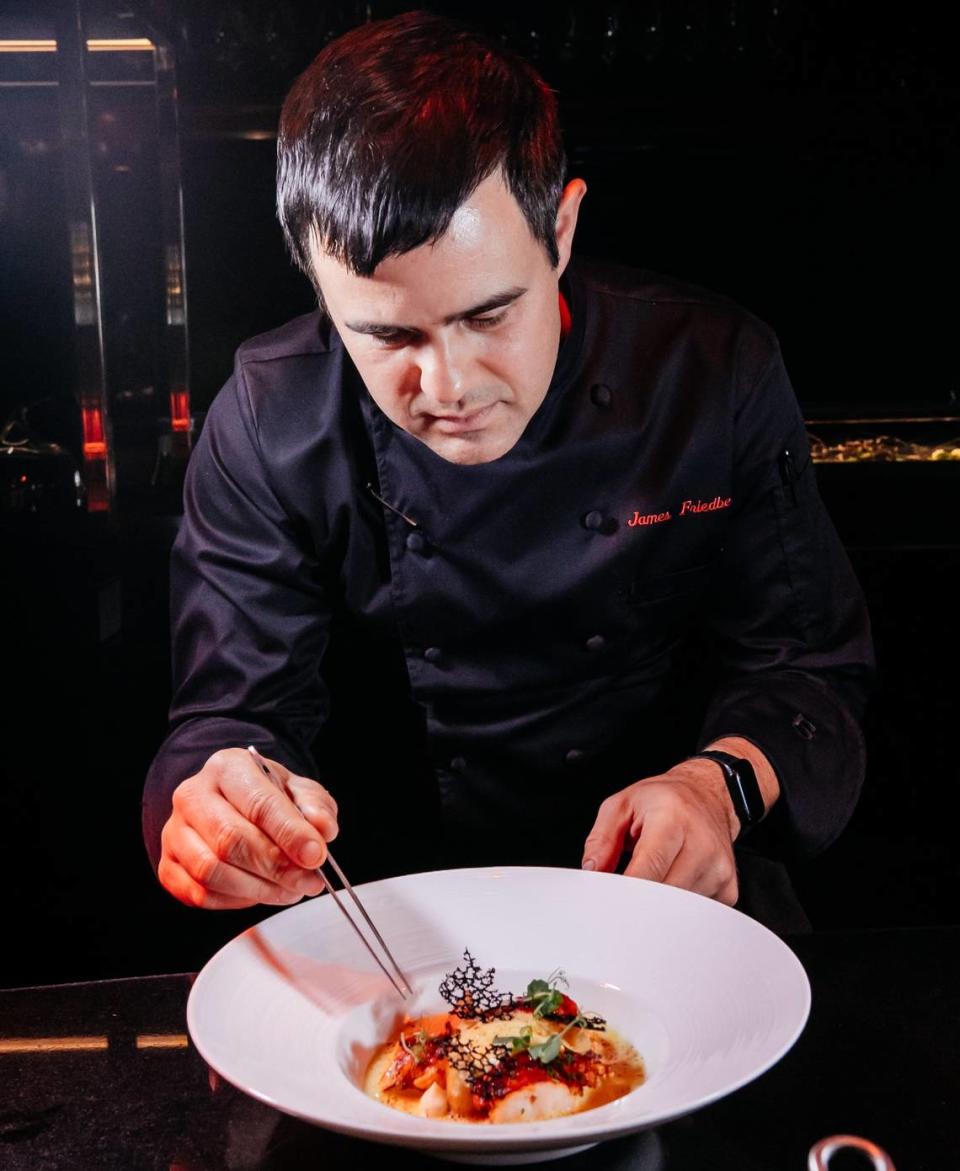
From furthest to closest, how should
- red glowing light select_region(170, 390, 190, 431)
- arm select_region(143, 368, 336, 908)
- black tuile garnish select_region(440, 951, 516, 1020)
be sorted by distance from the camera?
red glowing light select_region(170, 390, 190, 431), arm select_region(143, 368, 336, 908), black tuile garnish select_region(440, 951, 516, 1020)

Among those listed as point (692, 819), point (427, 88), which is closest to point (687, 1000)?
point (692, 819)

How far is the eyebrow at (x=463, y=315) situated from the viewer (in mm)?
1308

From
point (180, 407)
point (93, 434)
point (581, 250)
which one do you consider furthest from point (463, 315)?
point (581, 250)

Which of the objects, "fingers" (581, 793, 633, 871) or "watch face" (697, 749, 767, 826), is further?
"watch face" (697, 749, 767, 826)

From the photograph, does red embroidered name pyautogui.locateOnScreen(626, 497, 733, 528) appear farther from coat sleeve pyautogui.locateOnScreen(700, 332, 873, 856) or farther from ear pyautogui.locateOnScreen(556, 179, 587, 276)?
ear pyautogui.locateOnScreen(556, 179, 587, 276)

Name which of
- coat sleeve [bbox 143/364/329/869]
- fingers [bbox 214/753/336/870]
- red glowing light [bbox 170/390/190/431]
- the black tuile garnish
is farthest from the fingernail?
red glowing light [bbox 170/390/190/431]

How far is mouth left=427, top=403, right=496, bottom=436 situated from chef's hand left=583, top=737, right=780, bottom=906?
1.35 ft

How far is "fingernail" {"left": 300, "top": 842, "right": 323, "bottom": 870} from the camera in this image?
1149 mm

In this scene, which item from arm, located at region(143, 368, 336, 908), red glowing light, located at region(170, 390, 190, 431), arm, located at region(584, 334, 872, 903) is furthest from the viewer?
red glowing light, located at region(170, 390, 190, 431)

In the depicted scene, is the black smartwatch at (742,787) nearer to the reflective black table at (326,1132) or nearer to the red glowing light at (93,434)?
the reflective black table at (326,1132)

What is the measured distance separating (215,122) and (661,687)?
2097mm

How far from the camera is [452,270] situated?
Result: 4.20ft

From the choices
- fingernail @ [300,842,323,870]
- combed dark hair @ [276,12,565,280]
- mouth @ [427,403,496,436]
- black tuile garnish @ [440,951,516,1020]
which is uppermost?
combed dark hair @ [276,12,565,280]

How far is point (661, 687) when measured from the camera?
74.9 inches
